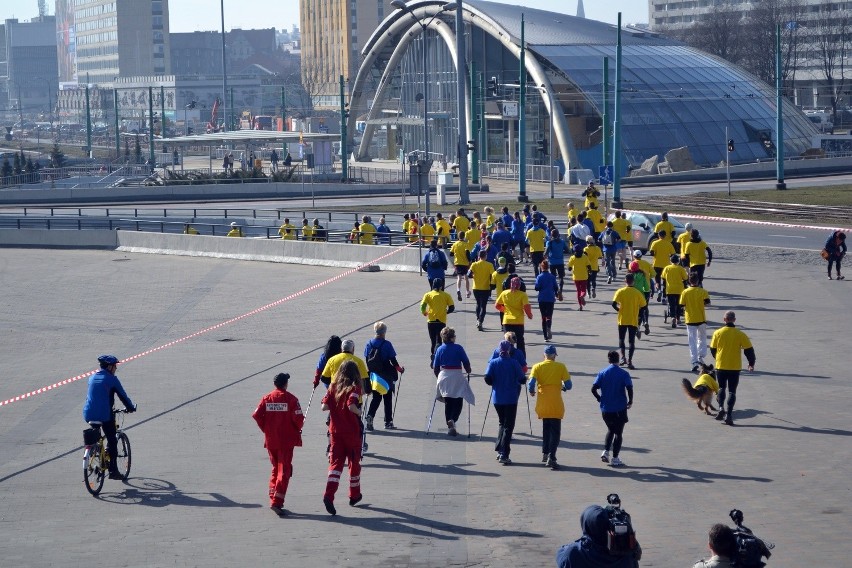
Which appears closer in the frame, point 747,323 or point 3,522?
point 3,522

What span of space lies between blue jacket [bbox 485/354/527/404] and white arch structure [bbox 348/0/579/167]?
43.3 m

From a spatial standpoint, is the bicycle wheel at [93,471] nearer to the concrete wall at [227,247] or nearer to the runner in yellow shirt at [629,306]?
the runner in yellow shirt at [629,306]

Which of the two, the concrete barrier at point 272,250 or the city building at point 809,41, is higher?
the city building at point 809,41

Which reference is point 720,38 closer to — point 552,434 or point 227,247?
point 227,247

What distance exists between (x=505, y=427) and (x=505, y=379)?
510mm

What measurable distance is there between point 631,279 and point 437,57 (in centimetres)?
6825

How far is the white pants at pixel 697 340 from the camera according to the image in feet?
56.7

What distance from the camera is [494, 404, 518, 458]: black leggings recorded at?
12.7 m

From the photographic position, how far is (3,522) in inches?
435

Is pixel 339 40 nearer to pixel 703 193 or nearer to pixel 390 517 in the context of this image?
pixel 703 193

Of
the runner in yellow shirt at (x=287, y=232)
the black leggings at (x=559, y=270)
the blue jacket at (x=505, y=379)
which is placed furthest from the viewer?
the runner in yellow shirt at (x=287, y=232)

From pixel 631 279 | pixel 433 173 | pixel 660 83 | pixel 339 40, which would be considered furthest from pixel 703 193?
pixel 339 40

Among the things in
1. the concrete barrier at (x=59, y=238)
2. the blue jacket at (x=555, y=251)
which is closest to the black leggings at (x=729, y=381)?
the blue jacket at (x=555, y=251)

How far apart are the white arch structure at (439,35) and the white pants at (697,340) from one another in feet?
128
